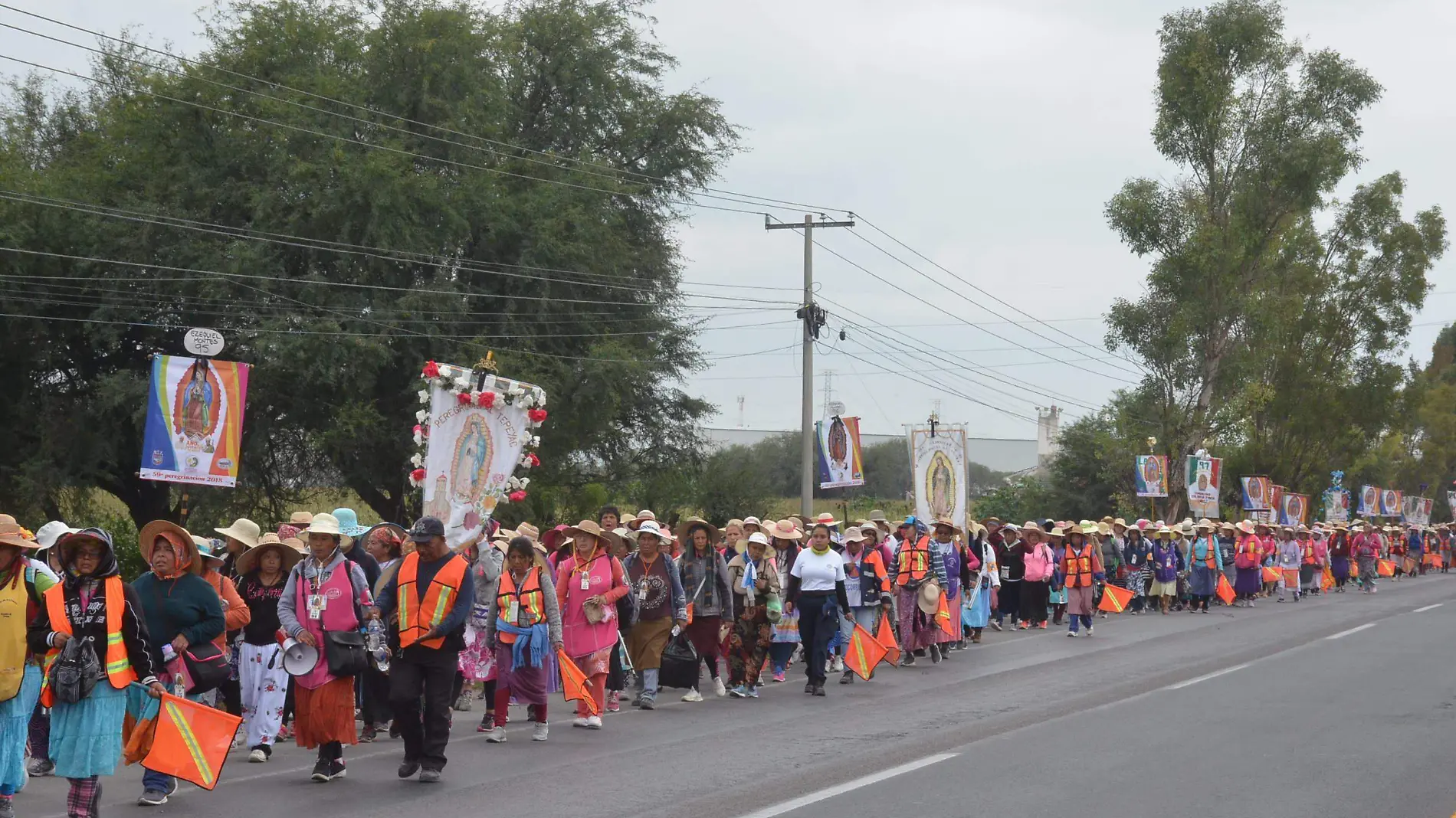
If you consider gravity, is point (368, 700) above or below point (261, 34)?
below

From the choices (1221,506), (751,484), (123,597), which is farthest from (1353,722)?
(1221,506)

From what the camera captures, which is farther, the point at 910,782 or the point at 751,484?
the point at 751,484

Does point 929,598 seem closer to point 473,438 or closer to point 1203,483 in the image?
point 473,438

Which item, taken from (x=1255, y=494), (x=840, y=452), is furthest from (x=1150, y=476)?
(x=840, y=452)

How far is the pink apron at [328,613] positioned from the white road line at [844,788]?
3.08 metres

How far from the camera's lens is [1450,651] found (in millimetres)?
20781

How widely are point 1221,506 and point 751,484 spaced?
29.0m

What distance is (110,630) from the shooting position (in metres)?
8.17

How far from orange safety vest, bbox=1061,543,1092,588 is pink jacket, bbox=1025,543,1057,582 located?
605mm

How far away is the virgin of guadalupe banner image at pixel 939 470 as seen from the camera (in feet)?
91.2

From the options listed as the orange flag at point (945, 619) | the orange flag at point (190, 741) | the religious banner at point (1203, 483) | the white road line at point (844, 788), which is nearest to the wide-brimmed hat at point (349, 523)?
the orange flag at point (190, 741)

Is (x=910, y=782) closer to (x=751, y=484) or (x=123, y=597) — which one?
(x=123, y=597)

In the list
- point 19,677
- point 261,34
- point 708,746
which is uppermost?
point 261,34

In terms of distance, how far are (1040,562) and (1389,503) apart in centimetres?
5059
